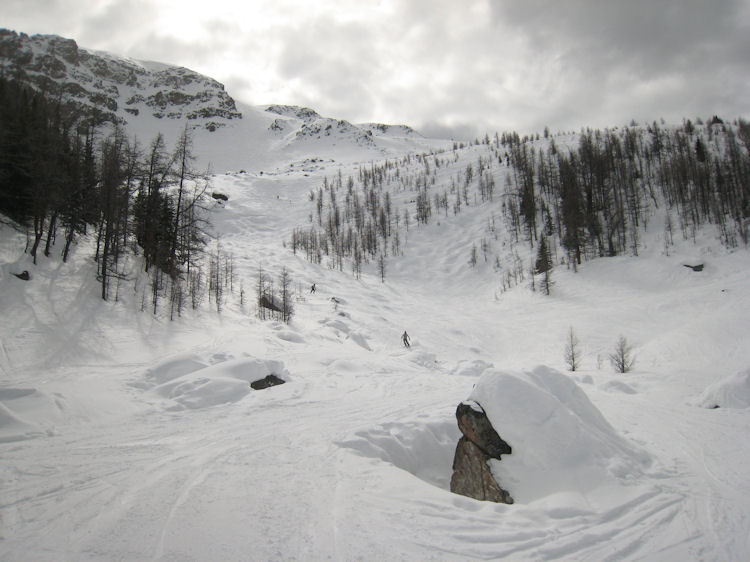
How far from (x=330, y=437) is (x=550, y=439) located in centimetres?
412

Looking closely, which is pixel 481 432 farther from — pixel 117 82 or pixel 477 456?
pixel 117 82

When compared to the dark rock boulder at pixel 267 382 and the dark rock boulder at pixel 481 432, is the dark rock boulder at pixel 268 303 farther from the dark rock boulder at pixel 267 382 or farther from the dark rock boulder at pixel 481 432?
the dark rock boulder at pixel 481 432

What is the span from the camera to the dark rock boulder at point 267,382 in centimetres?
1040

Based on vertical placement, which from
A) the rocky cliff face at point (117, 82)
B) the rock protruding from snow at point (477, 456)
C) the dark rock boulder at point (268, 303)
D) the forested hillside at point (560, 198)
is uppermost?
the rocky cliff face at point (117, 82)

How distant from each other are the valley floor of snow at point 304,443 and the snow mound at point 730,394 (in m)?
0.06

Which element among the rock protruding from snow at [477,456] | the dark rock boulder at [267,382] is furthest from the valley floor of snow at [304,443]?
the rock protruding from snow at [477,456]

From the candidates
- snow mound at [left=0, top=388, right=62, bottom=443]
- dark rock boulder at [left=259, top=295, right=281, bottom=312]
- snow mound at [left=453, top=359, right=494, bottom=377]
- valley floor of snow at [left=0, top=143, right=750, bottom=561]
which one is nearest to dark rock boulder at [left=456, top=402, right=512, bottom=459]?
valley floor of snow at [left=0, top=143, right=750, bottom=561]

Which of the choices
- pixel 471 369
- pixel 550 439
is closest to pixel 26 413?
pixel 550 439

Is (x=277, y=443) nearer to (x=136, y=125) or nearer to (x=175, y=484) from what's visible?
(x=175, y=484)

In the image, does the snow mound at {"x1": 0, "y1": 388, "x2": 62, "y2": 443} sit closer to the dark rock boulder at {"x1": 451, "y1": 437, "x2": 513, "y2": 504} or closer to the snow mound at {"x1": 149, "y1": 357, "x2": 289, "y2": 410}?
the snow mound at {"x1": 149, "y1": 357, "x2": 289, "y2": 410}

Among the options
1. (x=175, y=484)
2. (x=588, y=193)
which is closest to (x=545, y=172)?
(x=588, y=193)

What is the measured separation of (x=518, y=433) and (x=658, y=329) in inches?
832

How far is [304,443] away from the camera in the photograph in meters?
6.77

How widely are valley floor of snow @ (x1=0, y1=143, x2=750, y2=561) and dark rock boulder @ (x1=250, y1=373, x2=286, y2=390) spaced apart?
0.27 metres
